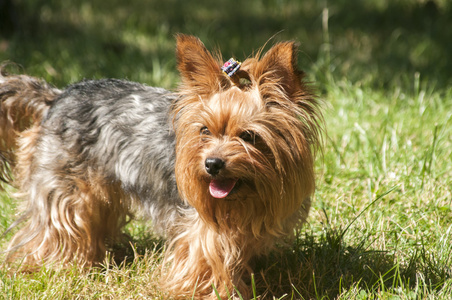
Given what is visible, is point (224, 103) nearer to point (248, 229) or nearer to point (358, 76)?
point (248, 229)

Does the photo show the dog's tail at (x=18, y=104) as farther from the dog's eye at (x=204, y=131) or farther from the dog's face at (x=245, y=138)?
the dog's eye at (x=204, y=131)

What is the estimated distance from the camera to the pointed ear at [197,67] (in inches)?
118

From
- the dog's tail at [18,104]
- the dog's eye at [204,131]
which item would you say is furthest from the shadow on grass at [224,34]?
the dog's eye at [204,131]

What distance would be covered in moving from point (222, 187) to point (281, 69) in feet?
2.22

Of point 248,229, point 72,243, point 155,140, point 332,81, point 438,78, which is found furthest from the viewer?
point 438,78

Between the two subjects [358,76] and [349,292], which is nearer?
[349,292]

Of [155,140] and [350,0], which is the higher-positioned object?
[350,0]

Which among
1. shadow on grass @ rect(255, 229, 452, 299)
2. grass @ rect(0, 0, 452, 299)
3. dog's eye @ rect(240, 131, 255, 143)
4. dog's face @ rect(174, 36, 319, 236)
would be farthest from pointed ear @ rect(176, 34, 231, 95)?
shadow on grass @ rect(255, 229, 452, 299)

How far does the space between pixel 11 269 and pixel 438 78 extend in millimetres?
4850

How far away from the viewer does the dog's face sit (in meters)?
2.91

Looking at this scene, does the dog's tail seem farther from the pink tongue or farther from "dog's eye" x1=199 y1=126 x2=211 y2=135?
the pink tongue

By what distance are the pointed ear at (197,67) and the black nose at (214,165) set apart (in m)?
0.43

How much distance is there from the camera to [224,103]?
115 inches

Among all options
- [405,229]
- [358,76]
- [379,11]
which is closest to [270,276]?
[405,229]
